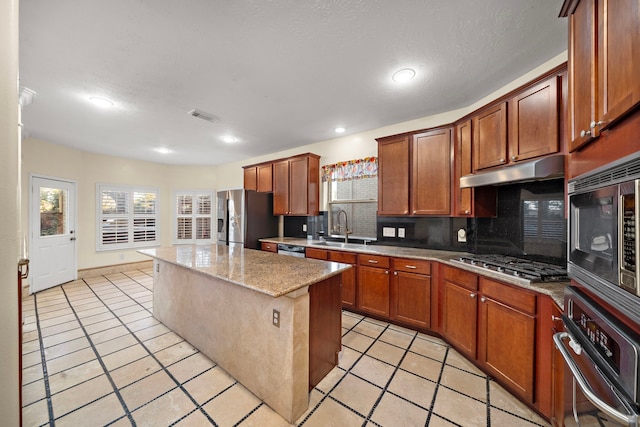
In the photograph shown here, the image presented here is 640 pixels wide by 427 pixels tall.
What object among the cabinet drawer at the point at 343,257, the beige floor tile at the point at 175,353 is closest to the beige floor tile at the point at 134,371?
the beige floor tile at the point at 175,353

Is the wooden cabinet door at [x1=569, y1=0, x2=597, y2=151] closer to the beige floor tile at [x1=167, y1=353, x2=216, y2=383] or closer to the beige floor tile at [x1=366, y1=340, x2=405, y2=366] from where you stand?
→ the beige floor tile at [x1=366, y1=340, x2=405, y2=366]

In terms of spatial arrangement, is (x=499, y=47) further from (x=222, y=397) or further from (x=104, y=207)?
(x=104, y=207)

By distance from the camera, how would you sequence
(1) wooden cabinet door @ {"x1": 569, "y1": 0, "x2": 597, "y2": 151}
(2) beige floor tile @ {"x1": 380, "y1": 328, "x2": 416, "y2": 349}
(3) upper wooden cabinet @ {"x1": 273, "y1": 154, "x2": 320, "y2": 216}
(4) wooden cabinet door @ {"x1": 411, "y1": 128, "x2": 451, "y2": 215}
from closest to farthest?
(1) wooden cabinet door @ {"x1": 569, "y1": 0, "x2": 597, "y2": 151} < (2) beige floor tile @ {"x1": 380, "y1": 328, "x2": 416, "y2": 349} < (4) wooden cabinet door @ {"x1": 411, "y1": 128, "x2": 451, "y2": 215} < (3) upper wooden cabinet @ {"x1": 273, "y1": 154, "x2": 320, "y2": 216}

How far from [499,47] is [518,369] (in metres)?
2.37

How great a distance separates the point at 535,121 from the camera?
1.90 metres

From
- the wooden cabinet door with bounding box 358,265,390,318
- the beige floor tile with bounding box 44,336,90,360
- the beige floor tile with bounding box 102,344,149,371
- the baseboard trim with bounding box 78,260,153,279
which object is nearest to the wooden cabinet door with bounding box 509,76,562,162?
the wooden cabinet door with bounding box 358,265,390,318

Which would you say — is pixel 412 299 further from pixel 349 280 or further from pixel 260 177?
pixel 260 177

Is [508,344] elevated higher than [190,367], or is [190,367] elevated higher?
[508,344]

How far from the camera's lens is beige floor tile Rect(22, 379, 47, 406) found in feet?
5.49

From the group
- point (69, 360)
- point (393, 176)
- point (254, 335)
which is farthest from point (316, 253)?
point (69, 360)

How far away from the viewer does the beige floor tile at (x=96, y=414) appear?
1.50m

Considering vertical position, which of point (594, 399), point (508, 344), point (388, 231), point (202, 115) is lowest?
point (508, 344)

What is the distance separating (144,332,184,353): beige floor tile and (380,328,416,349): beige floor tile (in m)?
2.16

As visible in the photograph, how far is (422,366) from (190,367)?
2.01m
